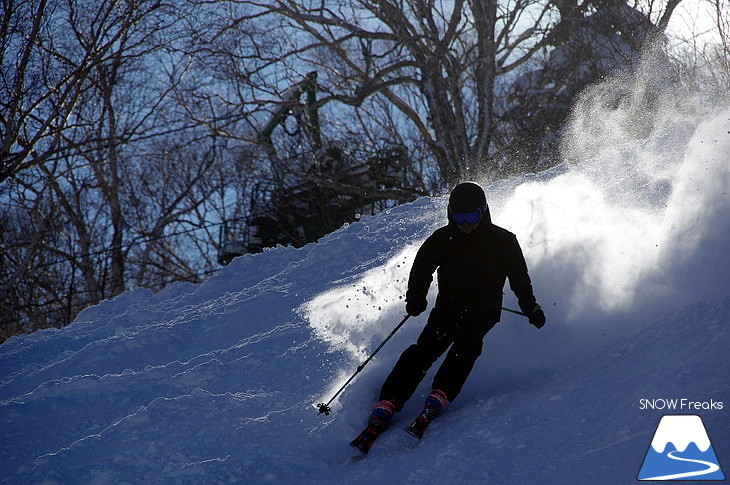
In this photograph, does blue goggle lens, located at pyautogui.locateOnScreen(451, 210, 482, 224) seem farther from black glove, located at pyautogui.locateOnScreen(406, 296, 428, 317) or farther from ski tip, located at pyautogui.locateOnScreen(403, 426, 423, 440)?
ski tip, located at pyautogui.locateOnScreen(403, 426, 423, 440)

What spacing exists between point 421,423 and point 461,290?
2.88ft

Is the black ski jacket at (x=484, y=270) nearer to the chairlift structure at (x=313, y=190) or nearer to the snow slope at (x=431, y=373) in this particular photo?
the snow slope at (x=431, y=373)

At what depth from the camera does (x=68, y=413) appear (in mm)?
4582

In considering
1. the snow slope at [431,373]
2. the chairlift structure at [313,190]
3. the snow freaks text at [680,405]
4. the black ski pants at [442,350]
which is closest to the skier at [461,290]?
the black ski pants at [442,350]

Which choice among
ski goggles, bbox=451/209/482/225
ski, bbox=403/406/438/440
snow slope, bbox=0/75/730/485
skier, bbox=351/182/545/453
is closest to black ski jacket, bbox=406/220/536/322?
skier, bbox=351/182/545/453

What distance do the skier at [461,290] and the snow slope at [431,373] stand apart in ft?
1.02

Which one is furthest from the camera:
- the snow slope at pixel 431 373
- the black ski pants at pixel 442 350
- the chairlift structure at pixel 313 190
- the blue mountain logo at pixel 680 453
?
the chairlift structure at pixel 313 190

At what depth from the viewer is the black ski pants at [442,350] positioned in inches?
151

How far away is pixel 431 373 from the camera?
4355 mm

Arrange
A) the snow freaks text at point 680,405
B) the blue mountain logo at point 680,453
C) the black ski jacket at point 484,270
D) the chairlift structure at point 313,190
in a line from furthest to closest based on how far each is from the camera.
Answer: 1. the chairlift structure at point 313,190
2. the black ski jacket at point 484,270
3. the snow freaks text at point 680,405
4. the blue mountain logo at point 680,453

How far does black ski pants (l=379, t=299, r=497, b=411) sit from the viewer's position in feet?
12.5

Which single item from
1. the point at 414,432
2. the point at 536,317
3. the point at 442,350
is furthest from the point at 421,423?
the point at 536,317

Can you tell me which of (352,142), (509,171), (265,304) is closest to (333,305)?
(265,304)

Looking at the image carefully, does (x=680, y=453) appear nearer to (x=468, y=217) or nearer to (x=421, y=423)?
(x=421, y=423)
